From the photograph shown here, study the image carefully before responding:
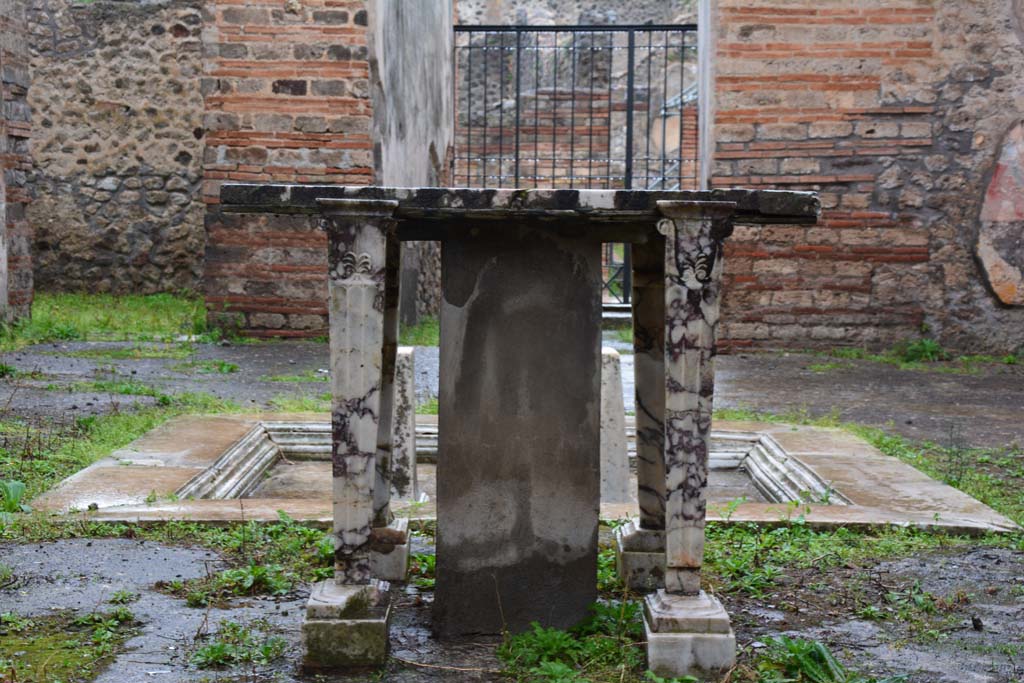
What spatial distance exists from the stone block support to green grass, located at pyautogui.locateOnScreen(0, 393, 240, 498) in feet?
7.30

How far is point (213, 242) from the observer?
29.3 ft

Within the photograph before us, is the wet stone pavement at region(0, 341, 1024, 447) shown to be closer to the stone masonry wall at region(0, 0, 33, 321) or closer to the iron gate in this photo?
the stone masonry wall at region(0, 0, 33, 321)

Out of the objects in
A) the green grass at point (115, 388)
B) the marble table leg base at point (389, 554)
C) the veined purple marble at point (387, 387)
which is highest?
the veined purple marble at point (387, 387)

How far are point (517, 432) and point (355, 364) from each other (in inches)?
21.9

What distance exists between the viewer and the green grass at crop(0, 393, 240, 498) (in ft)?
15.2

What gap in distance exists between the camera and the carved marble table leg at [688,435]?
2.73 metres

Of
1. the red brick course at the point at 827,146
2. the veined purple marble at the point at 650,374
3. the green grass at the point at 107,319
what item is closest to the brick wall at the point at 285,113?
the green grass at the point at 107,319

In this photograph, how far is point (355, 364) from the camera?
9.21 feet

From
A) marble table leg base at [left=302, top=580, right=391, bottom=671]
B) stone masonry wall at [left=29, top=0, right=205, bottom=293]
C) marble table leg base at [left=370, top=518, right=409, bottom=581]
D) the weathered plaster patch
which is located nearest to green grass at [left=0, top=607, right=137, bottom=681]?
marble table leg base at [left=302, top=580, right=391, bottom=671]

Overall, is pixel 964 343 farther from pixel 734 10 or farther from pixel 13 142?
pixel 13 142

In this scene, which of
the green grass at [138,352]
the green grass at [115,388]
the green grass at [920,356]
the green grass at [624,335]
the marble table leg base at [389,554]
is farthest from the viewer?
the green grass at [624,335]

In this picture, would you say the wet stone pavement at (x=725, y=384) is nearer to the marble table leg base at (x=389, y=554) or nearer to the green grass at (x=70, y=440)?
the green grass at (x=70, y=440)

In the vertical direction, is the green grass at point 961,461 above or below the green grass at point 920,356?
below

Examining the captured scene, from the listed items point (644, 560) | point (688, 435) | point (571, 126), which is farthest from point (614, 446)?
point (571, 126)
